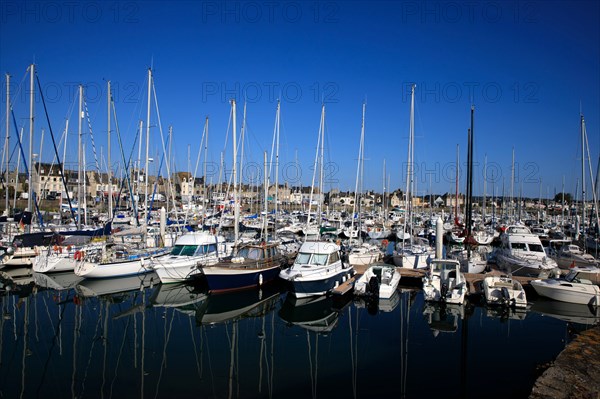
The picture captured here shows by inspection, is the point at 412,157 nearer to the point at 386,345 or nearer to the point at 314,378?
the point at 386,345

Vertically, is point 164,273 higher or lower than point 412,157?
lower

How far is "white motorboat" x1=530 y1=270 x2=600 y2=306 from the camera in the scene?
70.0 feet

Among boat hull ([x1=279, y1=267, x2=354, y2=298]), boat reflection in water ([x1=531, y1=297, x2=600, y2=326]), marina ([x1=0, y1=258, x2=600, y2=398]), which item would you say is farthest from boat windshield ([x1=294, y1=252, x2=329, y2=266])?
boat reflection in water ([x1=531, y1=297, x2=600, y2=326])

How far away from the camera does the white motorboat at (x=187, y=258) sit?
26.4 metres

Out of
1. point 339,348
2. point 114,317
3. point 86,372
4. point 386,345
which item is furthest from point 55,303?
point 386,345

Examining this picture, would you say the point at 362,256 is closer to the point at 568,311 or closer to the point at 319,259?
the point at 319,259

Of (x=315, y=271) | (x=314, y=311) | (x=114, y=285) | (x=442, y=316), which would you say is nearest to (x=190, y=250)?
(x=114, y=285)

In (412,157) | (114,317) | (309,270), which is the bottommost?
(114,317)

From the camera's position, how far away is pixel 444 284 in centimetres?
2269

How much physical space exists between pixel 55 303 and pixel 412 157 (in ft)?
84.7

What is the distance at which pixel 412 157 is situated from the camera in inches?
1303

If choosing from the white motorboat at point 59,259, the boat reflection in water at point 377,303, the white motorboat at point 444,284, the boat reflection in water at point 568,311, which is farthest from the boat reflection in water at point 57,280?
the boat reflection in water at point 568,311

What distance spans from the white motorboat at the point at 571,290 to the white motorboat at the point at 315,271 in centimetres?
1084

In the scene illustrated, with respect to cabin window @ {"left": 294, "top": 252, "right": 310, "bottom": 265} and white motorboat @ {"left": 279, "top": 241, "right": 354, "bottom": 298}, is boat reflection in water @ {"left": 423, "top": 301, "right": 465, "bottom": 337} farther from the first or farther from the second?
cabin window @ {"left": 294, "top": 252, "right": 310, "bottom": 265}
